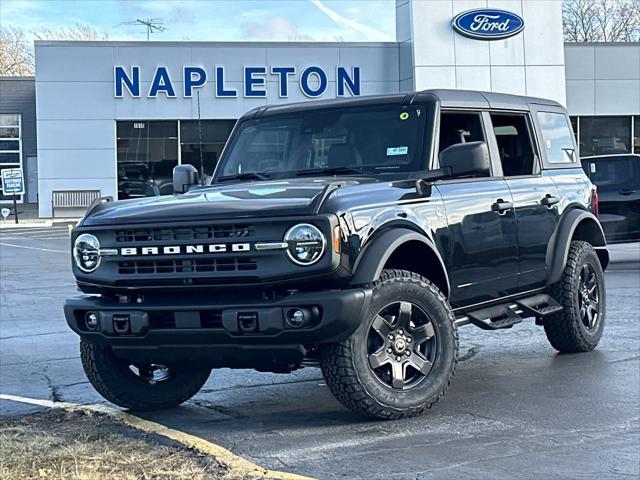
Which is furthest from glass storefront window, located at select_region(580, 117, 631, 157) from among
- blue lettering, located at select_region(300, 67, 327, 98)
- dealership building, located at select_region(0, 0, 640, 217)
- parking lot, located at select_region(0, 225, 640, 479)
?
parking lot, located at select_region(0, 225, 640, 479)

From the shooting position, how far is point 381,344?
5.88 m

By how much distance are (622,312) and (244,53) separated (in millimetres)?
26516

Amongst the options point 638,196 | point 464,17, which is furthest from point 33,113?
point 638,196

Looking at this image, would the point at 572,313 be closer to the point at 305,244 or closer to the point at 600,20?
the point at 305,244

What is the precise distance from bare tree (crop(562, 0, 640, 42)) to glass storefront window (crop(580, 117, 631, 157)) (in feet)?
98.2

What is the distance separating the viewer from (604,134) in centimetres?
3931

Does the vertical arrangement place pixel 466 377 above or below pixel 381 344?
below

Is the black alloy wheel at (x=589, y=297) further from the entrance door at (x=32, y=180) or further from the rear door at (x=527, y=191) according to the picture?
the entrance door at (x=32, y=180)

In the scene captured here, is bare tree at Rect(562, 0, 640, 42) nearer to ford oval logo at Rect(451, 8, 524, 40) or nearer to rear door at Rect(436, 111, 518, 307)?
ford oval logo at Rect(451, 8, 524, 40)

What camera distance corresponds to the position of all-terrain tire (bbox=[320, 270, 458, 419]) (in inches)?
221

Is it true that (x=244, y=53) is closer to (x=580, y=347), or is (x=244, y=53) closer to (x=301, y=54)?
(x=301, y=54)

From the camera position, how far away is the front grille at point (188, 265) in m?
5.57

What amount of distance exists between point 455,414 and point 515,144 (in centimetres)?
271

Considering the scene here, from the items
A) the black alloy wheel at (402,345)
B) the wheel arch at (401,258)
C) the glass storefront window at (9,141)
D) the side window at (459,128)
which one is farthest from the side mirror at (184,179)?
the glass storefront window at (9,141)
